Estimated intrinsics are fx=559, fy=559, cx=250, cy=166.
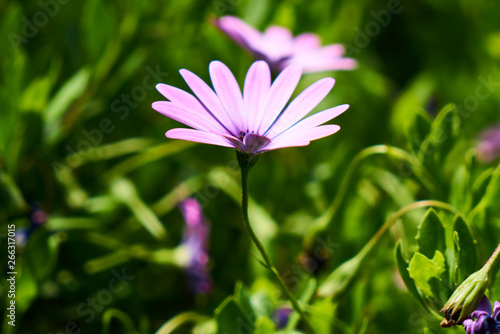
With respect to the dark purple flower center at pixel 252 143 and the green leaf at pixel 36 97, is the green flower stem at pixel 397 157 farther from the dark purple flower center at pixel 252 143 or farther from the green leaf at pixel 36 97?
the green leaf at pixel 36 97

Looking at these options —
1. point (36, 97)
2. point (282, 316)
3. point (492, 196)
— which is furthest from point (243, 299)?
point (36, 97)

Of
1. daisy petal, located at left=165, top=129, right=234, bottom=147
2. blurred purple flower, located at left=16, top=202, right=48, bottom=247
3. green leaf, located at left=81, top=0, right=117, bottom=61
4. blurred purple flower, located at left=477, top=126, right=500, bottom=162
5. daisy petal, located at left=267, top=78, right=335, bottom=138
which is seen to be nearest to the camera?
daisy petal, located at left=165, top=129, right=234, bottom=147

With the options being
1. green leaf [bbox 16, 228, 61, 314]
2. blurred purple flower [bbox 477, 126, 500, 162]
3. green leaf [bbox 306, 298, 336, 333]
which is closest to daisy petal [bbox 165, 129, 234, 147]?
green leaf [bbox 306, 298, 336, 333]

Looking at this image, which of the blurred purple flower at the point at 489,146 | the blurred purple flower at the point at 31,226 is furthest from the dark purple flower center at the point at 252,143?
the blurred purple flower at the point at 489,146

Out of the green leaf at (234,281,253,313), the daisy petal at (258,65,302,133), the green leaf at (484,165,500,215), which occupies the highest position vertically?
the daisy petal at (258,65,302,133)

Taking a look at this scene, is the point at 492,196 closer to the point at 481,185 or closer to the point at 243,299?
the point at 481,185

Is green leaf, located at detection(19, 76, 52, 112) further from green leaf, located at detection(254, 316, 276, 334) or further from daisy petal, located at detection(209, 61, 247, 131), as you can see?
green leaf, located at detection(254, 316, 276, 334)
